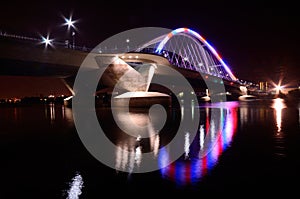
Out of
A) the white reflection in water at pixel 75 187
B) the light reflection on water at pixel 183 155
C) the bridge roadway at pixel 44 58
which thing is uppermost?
the bridge roadway at pixel 44 58

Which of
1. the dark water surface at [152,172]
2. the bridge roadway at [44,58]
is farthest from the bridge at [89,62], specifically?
the dark water surface at [152,172]

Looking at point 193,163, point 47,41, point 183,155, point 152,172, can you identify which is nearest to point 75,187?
point 152,172

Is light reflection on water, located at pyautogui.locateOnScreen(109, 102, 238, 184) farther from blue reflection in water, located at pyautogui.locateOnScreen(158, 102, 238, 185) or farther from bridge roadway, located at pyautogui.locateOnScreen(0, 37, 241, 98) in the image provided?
bridge roadway, located at pyautogui.locateOnScreen(0, 37, 241, 98)

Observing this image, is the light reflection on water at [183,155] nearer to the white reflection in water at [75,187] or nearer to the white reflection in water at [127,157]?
the white reflection in water at [127,157]

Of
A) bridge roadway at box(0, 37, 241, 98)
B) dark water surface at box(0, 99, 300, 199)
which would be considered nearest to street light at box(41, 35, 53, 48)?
bridge roadway at box(0, 37, 241, 98)

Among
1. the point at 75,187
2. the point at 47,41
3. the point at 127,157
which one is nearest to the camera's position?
the point at 75,187

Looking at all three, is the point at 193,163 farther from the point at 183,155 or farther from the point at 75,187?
the point at 75,187

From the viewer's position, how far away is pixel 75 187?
5672mm

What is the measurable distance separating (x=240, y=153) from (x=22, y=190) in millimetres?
6020

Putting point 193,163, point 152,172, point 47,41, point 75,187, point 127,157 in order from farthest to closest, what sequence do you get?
point 47,41 → point 127,157 → point 193,163 → point 152,172 → point 75,187

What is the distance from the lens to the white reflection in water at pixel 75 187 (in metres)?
5.23

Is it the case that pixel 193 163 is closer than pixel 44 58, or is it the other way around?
pixel 193 163

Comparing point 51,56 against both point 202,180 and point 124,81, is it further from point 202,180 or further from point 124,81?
point 202,180

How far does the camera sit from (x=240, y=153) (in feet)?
28.5
